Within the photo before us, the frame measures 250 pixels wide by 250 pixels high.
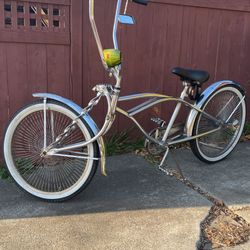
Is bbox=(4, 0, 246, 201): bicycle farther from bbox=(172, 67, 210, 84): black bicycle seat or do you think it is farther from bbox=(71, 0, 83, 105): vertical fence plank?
bbox=(71, 0, 83, 105): vertical fence plank

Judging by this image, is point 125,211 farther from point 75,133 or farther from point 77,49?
point 77,49

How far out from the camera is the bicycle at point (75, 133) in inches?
115

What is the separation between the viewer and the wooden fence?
346cm

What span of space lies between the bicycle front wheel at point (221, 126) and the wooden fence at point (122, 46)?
60 centimetres

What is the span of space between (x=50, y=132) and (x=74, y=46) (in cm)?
97

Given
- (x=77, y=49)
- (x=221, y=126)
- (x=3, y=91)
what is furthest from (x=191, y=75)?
(x=3, y=91)

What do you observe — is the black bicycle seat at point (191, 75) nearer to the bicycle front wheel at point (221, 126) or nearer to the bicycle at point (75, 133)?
the bicycle at point (75, 133)

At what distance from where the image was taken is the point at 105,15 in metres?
3.73

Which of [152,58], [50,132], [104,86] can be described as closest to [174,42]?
[152,58]

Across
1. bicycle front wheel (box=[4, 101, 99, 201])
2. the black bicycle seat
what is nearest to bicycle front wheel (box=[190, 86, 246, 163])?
the black bicycle seat

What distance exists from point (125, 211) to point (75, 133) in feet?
2.42

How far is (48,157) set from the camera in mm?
3043

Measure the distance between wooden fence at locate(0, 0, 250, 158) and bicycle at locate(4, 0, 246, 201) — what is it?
614 millimetres

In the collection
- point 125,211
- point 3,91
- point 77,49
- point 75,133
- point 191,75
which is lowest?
point 125,211
